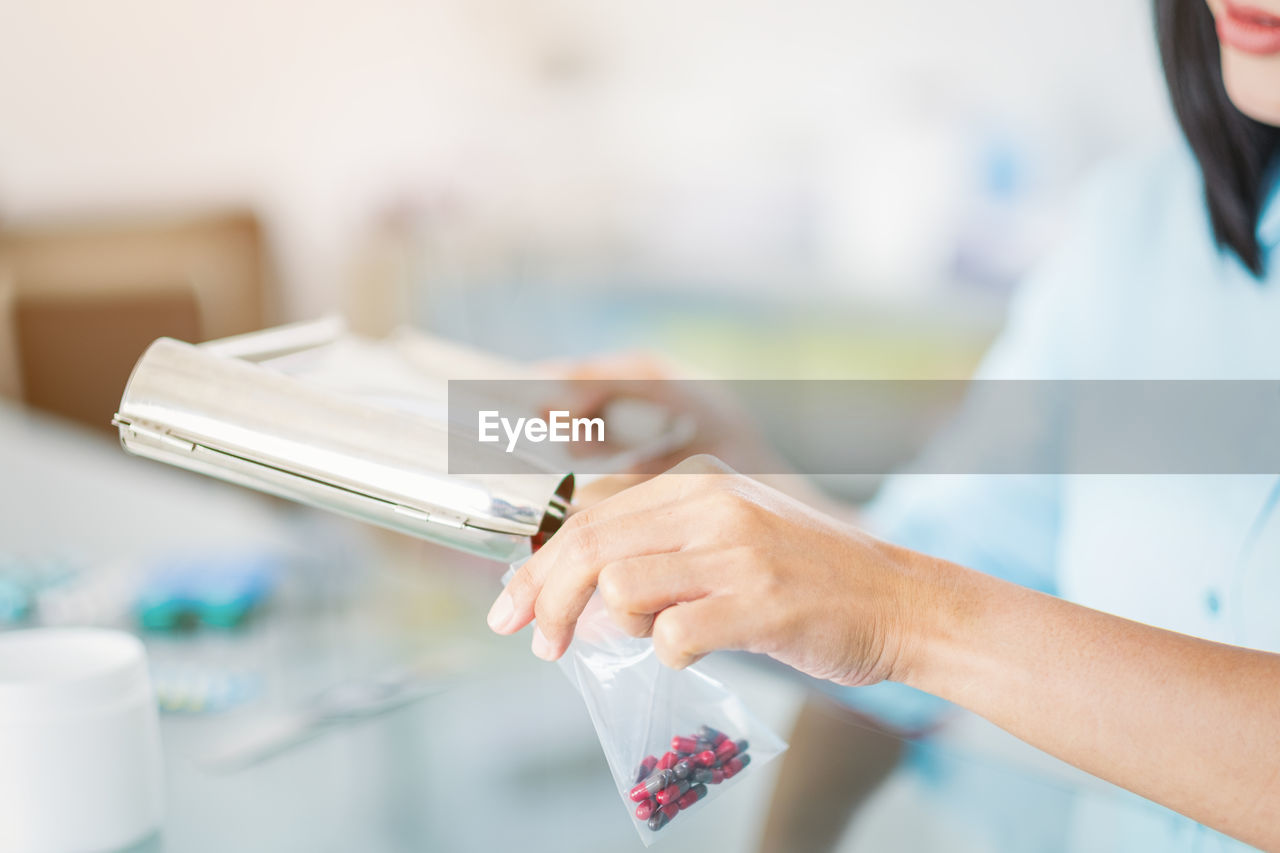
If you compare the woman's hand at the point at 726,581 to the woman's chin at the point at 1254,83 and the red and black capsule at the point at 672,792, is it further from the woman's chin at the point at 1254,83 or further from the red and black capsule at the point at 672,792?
the woman's chin at the point at 1254,83

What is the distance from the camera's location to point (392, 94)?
1.83 m

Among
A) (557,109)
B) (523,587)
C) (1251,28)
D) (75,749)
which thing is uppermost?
(1251,28)

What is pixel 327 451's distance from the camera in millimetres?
434

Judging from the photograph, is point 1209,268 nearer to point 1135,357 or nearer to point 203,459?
point 1135,357

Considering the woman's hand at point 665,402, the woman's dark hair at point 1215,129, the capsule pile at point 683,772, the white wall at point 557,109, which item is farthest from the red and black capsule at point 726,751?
the white wall at point 557,109

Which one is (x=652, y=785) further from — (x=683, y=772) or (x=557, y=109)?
(x=557, y=109)

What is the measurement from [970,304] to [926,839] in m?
0.97

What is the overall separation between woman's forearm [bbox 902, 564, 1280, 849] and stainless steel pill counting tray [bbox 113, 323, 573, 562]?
17 centimetres

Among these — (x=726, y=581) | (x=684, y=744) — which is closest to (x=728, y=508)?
(x=726, y=581)

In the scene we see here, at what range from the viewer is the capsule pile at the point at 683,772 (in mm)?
450

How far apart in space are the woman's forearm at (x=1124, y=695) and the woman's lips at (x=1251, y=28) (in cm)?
42

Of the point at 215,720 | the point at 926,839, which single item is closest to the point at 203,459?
the point at 215,720

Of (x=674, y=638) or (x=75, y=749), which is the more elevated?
(x=674, y=638)

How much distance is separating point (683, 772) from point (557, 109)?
137 cm
